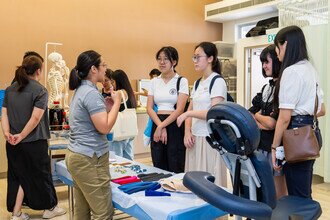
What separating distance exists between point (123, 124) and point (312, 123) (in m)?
2.03

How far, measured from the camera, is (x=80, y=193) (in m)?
2.23

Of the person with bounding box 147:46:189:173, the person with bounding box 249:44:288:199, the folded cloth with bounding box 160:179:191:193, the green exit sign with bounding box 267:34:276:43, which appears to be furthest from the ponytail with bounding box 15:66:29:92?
the green exit sign with bounding box 267:34:276:43

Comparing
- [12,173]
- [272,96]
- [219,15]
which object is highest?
[219,15]

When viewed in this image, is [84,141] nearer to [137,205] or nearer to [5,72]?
[137,205]

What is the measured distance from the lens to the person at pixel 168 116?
2.68m

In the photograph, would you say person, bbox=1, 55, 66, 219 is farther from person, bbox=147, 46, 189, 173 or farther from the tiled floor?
→ person, bbox=147, 46, 189, 173

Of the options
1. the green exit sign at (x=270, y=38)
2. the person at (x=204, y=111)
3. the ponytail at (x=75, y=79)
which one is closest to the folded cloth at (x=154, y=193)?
the person at (x=204, y=111)

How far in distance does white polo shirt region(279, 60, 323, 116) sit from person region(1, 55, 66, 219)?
1.96 metres

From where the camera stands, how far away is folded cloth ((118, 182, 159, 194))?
2107 mm

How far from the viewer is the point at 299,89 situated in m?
1.89

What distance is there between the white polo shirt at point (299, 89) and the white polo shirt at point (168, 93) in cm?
92

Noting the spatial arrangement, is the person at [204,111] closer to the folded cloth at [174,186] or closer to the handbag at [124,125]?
the folded cloth at [174,186]

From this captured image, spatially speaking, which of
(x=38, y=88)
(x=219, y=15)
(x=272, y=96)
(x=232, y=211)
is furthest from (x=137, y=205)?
(x=219, y=15)

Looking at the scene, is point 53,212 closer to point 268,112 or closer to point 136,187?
point 136,187
